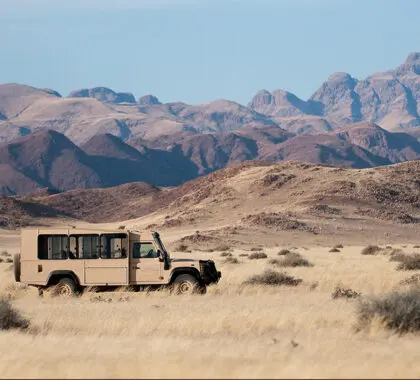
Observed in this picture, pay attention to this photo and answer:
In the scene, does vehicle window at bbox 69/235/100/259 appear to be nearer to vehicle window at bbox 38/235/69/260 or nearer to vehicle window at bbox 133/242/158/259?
vehicle window at bbox 38/235/69/260

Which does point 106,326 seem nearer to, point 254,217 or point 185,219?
point 254,217

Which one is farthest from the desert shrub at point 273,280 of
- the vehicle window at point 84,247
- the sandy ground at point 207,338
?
the vehicle window at point 84,247

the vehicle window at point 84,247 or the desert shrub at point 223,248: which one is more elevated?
the vehicle window at point 84,247

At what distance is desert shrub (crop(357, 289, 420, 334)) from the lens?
15.1 meters

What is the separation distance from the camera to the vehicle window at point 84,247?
72.3ft

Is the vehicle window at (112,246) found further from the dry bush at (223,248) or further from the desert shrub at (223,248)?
the desert shrub at (223,248)

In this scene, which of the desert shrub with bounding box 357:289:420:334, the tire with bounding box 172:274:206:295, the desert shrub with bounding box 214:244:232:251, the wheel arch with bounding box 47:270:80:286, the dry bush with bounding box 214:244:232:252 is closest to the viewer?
the desert shrub with bounding box 357:289:420:334

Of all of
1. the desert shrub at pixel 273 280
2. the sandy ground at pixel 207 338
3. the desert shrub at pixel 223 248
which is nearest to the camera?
the sandy ground at pixel 207 338

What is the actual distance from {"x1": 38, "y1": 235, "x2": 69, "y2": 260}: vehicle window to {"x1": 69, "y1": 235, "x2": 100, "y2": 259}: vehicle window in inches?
6.2

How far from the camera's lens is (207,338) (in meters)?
14.7

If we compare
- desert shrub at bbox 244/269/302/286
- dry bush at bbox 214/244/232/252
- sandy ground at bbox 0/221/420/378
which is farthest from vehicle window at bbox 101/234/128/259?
dry bush at bbox 214/244/232/252

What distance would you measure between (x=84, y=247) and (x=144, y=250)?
1.53 metres

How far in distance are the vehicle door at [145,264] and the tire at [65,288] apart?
1.49 meters

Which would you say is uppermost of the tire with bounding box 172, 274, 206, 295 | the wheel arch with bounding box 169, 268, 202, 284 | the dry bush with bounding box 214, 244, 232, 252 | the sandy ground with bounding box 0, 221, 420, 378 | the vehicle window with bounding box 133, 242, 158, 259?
the vehicle window with bounding box 133, 242, 158, 259
